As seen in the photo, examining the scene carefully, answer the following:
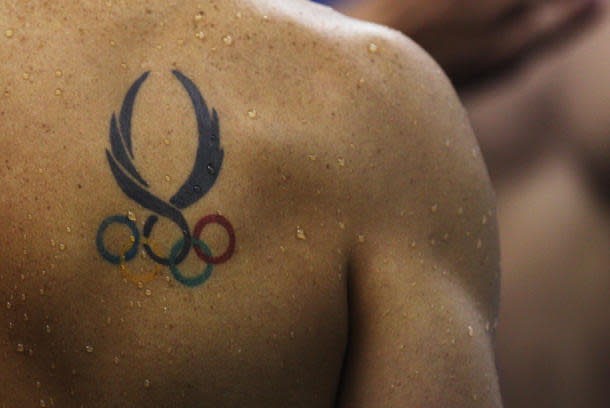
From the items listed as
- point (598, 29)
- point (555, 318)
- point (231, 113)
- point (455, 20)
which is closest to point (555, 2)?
point (598, 29)

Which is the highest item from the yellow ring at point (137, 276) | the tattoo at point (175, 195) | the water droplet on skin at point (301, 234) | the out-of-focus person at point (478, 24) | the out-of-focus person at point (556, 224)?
the out-of-focus person at point (478, 24)

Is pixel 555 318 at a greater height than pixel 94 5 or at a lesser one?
lesser

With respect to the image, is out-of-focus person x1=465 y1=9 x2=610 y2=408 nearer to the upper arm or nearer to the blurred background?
the blurred background

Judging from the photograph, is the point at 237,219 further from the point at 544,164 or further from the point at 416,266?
the point at 544,164

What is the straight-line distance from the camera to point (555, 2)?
1.62m

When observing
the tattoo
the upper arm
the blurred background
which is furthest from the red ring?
the blurred background

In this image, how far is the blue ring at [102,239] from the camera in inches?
28.6

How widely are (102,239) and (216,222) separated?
11 centimetres

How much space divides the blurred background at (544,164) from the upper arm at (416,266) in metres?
0.82

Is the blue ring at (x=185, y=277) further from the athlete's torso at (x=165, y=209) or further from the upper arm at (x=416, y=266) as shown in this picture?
the upper arm at (x=416, y=266)

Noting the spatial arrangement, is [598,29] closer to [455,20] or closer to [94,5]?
[455,20]

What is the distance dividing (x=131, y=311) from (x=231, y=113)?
215 mm

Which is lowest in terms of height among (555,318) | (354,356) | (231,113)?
(555,318)

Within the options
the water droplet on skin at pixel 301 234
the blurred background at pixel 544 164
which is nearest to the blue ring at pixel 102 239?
the water droplet on skin at pixel 301 234
